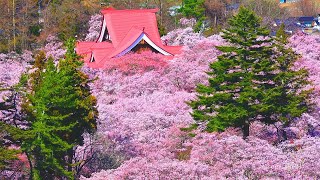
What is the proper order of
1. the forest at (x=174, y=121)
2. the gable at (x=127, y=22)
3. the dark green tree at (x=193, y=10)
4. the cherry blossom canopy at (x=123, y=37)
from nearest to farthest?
the forest at (x=174, y=121) → the cherry blossom canopy at (x=123, y=37) → the gable at (x=127, y=22) → the dark green tree at (x=193, y=10)

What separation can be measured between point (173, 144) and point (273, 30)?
32.1 meters

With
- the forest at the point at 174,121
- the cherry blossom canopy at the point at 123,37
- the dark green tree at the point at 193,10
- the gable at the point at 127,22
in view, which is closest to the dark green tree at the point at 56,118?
the forest at the point at 174,121

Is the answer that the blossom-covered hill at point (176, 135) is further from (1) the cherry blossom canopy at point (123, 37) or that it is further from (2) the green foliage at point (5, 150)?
(2) the green foliage at point (5, 150)

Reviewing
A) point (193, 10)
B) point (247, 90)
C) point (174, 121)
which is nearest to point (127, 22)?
point (174, 121)

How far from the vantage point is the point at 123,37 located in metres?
32.4

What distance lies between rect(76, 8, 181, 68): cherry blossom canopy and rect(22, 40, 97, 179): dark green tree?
42.8 feet

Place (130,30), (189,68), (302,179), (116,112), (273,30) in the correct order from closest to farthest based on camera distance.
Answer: (302,179)
(116,112)
(189,68)
(130,30)
(273,30)

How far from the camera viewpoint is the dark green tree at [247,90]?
16.8 m

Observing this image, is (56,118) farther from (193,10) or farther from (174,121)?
(193,10)

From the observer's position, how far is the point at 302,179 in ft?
40.3

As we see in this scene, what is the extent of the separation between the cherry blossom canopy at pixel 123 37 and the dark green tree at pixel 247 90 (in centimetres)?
1243

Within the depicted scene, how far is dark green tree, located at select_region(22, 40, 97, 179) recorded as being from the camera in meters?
14.6

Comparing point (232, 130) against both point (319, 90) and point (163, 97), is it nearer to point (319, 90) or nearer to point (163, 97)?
point (319, 90)

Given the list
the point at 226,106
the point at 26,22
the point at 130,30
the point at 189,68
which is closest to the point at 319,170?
the point at 226,106
